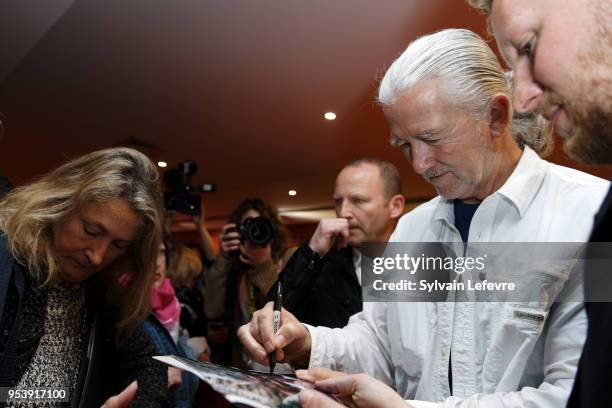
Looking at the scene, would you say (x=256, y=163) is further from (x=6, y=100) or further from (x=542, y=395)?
(x=542, y=395)

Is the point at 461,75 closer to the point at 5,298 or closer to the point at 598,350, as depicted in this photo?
the point at 598,350

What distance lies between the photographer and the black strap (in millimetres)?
1155

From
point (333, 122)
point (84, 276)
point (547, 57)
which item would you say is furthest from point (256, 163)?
point (547, 57)

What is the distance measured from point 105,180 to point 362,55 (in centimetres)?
229

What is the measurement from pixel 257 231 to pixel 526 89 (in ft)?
4.80

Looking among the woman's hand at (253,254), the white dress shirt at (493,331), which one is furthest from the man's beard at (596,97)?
the woman's hand at (253,254)

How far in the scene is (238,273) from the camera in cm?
201

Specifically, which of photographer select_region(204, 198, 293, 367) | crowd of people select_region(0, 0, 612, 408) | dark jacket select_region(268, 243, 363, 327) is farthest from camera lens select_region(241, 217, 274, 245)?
dark jacket select_region(268, 243, 363, 327)

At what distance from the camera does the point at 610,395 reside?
0.55 meters

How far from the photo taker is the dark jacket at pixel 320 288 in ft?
5.03

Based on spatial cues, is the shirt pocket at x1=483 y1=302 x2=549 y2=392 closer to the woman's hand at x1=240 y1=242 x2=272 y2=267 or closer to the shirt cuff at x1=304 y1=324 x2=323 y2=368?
the shirt cuff at x1=304 y1=324 x2=323 y2=368

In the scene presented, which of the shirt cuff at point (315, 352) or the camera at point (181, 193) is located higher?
the camera at point (181, 193)

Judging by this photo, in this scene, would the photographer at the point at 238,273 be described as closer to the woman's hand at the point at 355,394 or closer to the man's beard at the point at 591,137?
the woman's hand at the point at 355,394

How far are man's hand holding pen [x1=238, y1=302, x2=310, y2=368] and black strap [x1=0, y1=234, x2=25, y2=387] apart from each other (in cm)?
49
